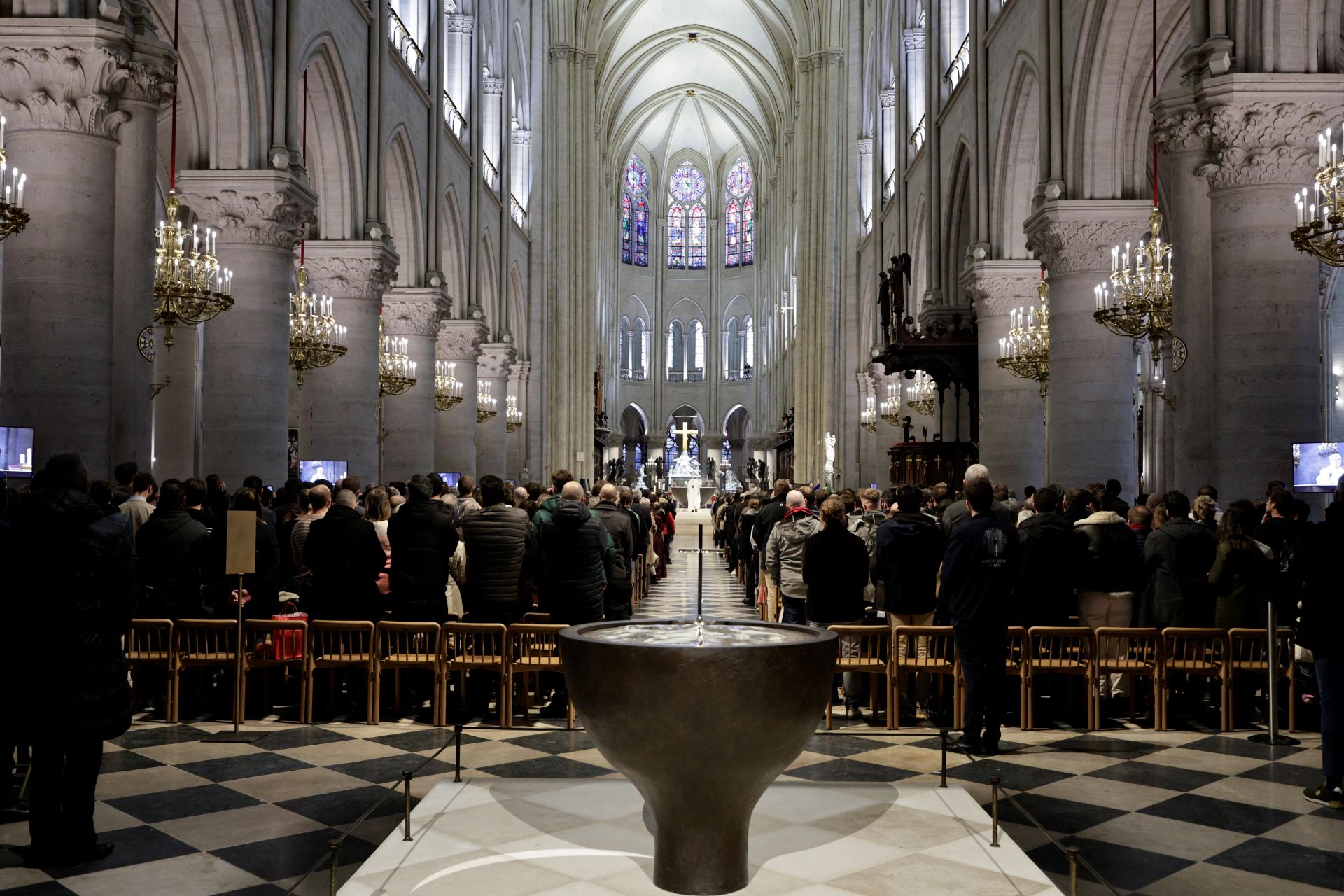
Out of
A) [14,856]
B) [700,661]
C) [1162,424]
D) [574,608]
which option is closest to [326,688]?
[574,608]

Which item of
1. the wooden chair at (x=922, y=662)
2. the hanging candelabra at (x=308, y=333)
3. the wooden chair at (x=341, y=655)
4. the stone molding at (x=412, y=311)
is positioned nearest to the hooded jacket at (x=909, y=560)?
the wooden chair at (x=922, y=662)

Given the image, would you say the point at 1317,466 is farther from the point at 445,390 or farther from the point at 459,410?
the point at 459,410

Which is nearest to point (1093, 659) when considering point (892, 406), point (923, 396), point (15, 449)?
point (15, 449)

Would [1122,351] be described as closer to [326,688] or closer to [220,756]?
[326,688]

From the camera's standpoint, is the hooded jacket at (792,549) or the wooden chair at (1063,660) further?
the hooded jacket at (792,549)

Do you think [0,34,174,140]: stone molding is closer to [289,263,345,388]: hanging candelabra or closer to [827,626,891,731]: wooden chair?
[289,263,345,388]: hanging candelabra

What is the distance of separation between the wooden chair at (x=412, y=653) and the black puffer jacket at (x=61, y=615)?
241cm

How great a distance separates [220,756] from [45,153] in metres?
5.20

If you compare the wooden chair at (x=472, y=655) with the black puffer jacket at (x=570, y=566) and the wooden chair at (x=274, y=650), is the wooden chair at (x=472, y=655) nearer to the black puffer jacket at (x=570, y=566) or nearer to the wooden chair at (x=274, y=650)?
the black puffer jacket at (x=570, y=566)

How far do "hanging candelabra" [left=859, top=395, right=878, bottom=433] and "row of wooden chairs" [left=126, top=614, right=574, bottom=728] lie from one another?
2122 centimetres

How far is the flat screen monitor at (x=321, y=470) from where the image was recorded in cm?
1537

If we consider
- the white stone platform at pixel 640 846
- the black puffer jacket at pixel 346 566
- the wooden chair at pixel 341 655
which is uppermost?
the black puffer jacket at pixel 346 566

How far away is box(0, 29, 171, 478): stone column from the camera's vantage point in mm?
8445

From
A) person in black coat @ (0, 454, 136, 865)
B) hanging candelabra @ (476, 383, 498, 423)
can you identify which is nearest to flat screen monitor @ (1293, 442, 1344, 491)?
person in black coat @ (0, 454, 136, 865)
